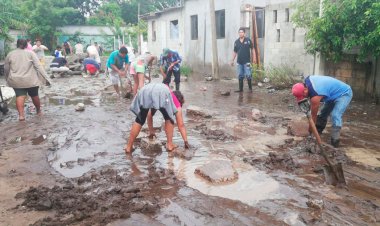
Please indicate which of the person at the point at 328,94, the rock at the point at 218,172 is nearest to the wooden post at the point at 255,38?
the person at the point at 328,94

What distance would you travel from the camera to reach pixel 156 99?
4961 mm

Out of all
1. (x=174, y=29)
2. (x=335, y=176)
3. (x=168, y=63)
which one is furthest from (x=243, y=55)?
(x=174, y=29)

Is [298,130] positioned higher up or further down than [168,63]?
further down

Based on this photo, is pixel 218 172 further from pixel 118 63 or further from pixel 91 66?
pixel 91 66

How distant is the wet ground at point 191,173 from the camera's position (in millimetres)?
3418

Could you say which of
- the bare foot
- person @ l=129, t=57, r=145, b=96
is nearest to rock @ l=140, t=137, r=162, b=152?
the bare foot

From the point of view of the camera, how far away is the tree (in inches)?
287

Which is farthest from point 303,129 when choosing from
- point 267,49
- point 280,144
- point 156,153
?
point 267,49

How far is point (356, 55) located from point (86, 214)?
7585mm

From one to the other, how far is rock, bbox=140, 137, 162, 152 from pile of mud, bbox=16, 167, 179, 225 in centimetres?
104

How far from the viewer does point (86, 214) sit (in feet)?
11.0

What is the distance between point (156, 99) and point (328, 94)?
2524mm

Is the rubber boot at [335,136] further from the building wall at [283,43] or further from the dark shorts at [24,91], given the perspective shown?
the dark shorts at [24,91]

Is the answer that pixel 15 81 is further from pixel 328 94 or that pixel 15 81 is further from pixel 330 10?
pixel 330 10
